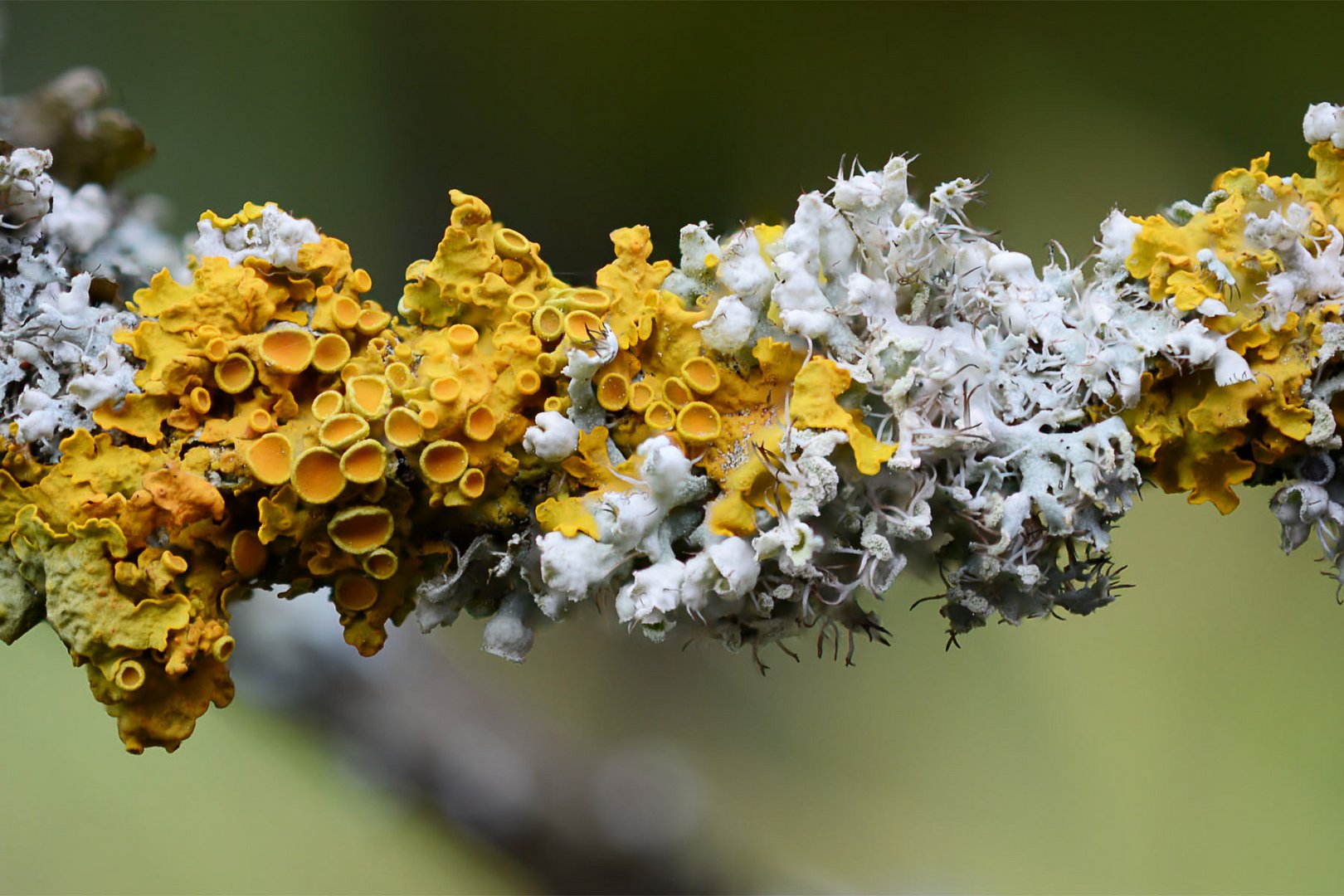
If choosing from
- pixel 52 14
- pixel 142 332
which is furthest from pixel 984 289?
pixel 52 14

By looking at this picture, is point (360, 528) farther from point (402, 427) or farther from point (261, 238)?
point (261, 238)

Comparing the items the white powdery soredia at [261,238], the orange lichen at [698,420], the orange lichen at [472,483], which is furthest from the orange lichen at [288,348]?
the orange lichen at [698,420]

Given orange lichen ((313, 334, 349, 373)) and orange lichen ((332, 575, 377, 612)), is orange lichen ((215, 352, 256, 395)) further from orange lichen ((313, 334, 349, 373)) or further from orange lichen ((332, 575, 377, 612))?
orange lichen ((332, 575, 377, 612))

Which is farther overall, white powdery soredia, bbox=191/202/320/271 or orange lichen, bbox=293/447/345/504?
white powdery soredia, bbox=191/202/320/271

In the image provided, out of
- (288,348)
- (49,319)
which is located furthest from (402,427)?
(49,319)

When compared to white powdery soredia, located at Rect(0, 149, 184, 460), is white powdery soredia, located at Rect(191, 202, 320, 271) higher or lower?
higher

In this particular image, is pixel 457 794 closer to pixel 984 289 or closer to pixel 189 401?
pixel 189 401

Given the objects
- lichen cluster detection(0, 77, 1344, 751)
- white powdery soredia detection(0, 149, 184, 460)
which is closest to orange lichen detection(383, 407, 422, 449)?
lichen cluster detection(0, 77, 1344, 751)

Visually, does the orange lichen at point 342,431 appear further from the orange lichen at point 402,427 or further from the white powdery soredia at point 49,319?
the white powdery soredia at point 49,319
